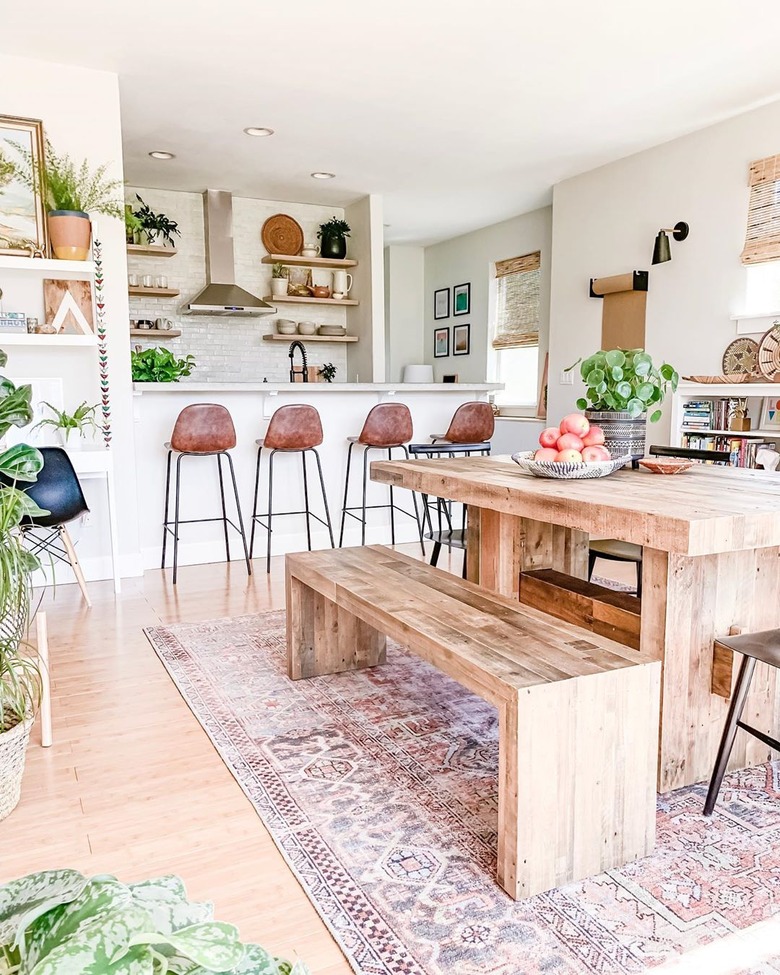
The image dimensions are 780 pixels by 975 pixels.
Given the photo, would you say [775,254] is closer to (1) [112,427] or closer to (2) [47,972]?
(1) [112,427]

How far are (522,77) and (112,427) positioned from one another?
300cm

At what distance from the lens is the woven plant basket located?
1887mm

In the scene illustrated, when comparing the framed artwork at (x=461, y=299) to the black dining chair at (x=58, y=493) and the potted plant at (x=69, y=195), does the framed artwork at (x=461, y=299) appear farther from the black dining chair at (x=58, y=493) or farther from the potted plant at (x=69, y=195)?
the black dining chair at (x=58, y=493)

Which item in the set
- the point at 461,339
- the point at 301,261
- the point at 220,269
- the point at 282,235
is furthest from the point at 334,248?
the point at 461,339

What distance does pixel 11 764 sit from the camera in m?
1.93

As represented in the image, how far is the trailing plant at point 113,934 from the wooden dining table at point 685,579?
138 cm

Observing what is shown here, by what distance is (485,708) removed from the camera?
101 inches

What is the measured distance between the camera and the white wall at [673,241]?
4.82m

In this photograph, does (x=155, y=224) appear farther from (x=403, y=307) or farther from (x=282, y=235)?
(x=403, y=307)

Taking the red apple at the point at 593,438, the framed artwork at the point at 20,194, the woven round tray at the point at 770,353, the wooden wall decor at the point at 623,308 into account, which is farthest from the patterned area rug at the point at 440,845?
the wooden wall decor at the point at 623,308

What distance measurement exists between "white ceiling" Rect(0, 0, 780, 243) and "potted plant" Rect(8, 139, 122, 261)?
0.52 metres

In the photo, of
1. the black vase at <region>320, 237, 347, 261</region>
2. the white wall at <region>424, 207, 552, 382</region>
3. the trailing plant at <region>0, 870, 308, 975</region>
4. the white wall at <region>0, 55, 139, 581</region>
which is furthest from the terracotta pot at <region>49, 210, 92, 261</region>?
the white wall at <region>424, 207, 552, 382</region>

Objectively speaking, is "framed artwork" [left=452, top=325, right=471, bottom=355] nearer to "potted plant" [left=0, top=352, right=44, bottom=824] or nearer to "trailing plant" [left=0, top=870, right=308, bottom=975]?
"potted plant" [left=0, top=352, right=44, bottom=824]

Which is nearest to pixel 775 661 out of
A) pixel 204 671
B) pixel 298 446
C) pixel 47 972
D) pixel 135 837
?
pixel 135 837
